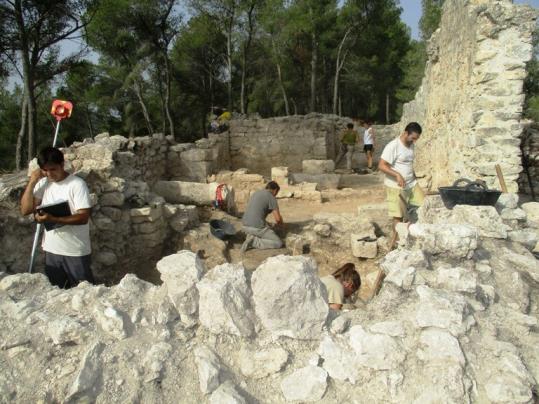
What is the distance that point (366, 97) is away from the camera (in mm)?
29141

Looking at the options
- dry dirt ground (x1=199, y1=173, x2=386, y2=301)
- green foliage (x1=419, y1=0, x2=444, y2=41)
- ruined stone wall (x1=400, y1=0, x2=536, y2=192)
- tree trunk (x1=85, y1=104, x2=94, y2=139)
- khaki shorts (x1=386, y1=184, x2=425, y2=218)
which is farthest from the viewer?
tree trunk (x1=85, y1=104, x2=94, y2=139)

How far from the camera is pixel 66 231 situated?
3.32 meters

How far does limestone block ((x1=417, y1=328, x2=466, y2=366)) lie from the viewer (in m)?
1.90

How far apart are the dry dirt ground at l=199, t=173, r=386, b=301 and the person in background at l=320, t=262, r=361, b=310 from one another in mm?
755

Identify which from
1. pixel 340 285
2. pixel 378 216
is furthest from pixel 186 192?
pixel 340 285

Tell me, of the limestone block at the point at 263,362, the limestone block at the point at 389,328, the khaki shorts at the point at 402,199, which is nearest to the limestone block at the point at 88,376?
the limestone block at the point at 263,362

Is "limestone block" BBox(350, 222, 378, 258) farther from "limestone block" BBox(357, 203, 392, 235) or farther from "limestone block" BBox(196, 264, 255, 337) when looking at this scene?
"limestone block" BBox(196, 264, 255, 337)

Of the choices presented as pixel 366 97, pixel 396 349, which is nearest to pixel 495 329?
pixel 396 349

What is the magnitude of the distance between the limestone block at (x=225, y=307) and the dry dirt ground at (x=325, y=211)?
9.65ft

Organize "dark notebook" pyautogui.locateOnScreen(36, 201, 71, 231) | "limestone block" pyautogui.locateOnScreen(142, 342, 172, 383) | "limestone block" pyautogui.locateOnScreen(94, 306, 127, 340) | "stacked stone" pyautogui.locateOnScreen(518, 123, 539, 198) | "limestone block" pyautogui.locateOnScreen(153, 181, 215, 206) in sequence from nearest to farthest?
"limestone block" pyautogui.locateOnScreen(142, 342, 172, 383), "limestone block" pyautogui.locateOnScreen(94, 306, 127, 340), "dark notebook" pyautogui.locateOnScreen(36, 201, 71, 231), "stacked stone" pyautogui.locateOnScreen(518, 123, 539, 198), "limestone block" pyautogui.locateOnScreen(153, 181, 215, 206)

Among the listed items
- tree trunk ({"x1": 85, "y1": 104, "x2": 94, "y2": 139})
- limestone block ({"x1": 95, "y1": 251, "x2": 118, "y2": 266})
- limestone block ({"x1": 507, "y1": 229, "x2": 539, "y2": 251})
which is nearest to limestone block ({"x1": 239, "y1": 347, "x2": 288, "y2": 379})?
limestone block ({"x1": 507, "y1": 229, "x2": 539, "y2": 251})

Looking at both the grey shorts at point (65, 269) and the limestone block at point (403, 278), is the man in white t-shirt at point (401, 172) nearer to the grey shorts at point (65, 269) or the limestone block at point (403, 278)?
the limestone block at point (403, 278)

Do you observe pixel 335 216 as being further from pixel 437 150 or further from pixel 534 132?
pixel 534 132

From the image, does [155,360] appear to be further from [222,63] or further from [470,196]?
[222,63]
